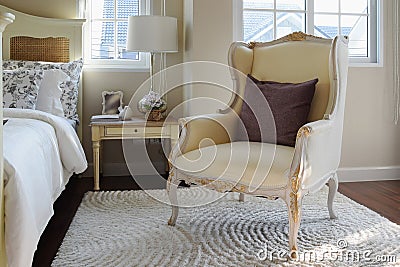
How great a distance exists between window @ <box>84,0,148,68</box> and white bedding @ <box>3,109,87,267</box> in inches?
54.8

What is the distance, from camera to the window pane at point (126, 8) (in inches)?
168

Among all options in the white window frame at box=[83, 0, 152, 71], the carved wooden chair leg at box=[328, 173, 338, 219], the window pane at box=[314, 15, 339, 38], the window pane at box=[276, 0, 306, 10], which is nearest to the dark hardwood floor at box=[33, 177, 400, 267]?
the carved wooden chair leg at box=[328, 173, 338, 219]

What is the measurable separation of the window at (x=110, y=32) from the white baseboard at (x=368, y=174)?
2.04m

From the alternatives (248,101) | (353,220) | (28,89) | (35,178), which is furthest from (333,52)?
(28,89)

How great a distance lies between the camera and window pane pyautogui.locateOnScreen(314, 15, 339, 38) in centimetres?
397

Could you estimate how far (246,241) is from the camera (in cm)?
242

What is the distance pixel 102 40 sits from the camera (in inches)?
167

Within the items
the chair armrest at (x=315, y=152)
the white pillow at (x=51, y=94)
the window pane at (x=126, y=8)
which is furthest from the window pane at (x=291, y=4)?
the white pillow at (x=51, y=94)

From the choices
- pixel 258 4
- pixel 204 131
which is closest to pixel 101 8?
pixel 258 4

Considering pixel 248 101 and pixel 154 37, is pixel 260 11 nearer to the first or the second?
pixel 154 37

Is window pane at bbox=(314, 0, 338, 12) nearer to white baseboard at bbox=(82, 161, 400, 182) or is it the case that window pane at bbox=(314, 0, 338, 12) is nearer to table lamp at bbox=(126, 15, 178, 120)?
table lamp at bbox=(126, 15, 178, 120)

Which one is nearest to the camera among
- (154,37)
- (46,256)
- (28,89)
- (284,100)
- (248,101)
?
(46,256)

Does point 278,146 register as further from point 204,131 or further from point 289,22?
point 289,22

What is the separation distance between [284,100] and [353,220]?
85 cm
